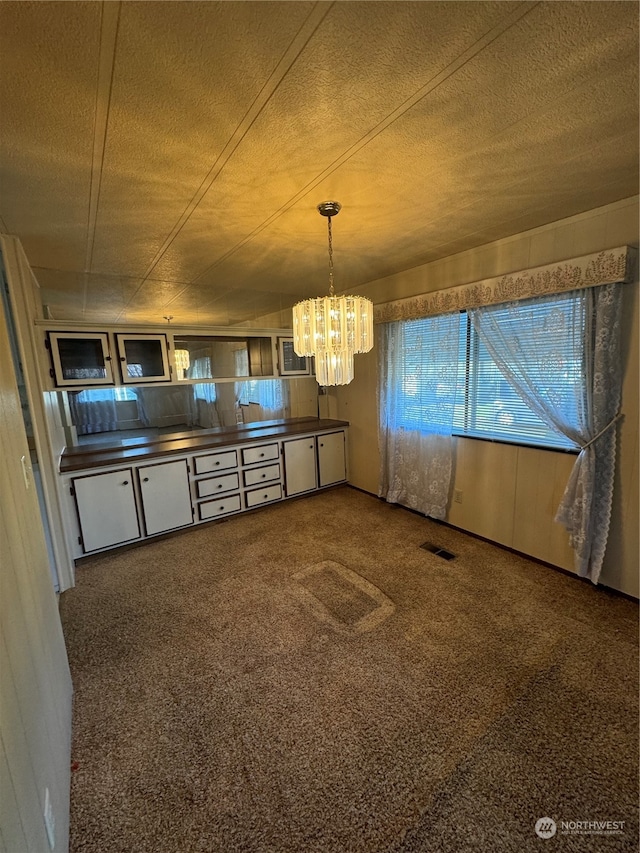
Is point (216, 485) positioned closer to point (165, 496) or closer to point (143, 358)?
point (165, 496)

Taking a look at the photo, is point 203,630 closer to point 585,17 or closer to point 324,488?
point 324,488

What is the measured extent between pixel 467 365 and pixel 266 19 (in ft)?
8.48

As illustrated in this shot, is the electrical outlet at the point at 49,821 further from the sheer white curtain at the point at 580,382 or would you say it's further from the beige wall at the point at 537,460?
the beige wall at the point at 537,460

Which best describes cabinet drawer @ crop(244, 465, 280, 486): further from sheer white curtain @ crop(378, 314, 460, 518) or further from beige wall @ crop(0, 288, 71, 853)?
beige wall @ crop(0, 288, 71, 853)

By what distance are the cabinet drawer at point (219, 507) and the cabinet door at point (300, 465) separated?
Result: 2.10ft

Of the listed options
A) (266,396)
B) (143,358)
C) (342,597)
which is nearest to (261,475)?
(266,396)

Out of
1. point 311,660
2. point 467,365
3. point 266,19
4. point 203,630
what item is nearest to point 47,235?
point 266,19

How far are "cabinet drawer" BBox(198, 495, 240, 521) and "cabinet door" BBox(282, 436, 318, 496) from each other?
25.2 inches

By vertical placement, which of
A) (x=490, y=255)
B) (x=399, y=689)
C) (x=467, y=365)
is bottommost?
(x=399, y=689)

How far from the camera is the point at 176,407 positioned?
151 inches

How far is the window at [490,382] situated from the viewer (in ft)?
7.65

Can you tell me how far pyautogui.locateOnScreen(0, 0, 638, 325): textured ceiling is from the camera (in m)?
0.93

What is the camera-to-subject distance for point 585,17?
95cm

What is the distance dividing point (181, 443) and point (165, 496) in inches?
22.6
